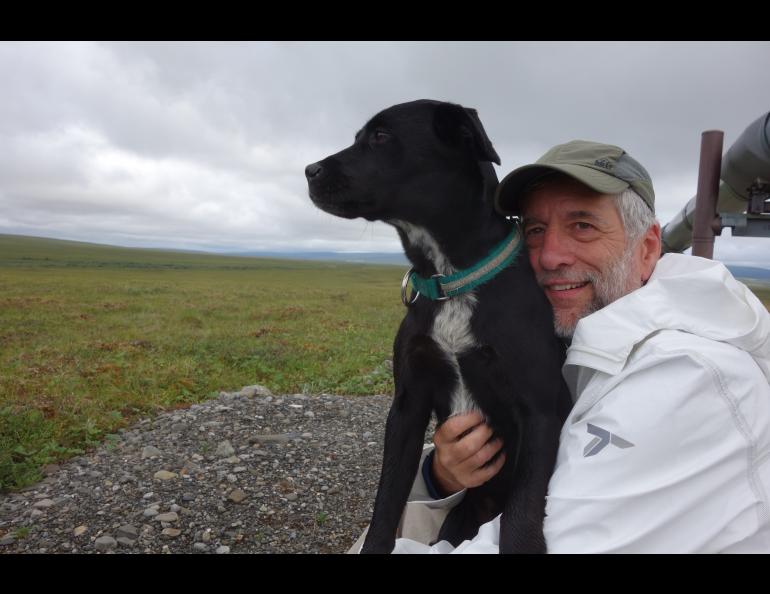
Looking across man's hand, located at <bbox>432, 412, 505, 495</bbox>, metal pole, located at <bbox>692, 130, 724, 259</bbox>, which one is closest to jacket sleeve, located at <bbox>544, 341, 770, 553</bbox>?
man's hand, located at <bbox>432, 412, 505, 495</bbox>

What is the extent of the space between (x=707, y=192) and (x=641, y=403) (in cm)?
406

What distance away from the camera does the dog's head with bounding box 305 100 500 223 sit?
2678 millimetres

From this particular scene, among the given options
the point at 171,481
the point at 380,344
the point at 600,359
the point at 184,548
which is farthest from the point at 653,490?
the point at 380,344

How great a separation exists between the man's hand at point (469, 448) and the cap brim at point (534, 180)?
1.11 m

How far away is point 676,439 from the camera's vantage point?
64.5 inches

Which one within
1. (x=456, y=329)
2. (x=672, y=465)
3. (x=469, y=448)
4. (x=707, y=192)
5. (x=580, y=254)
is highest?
(x=707, y=192)

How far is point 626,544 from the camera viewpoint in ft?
5.01

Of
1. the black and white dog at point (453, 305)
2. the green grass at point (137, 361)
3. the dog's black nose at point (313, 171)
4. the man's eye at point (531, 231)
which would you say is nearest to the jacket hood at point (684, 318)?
the black and white dog at point (453, 305)

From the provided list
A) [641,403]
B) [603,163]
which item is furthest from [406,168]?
[641,403]

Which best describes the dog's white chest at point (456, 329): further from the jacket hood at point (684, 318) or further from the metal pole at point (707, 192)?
the metal pole at point (707, 192)

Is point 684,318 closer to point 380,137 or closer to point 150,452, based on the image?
point 380,137

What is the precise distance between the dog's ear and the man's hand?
1.30 m

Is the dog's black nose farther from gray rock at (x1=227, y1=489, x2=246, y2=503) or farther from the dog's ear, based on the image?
gray rock at (x1=227, y1=489, x2=246, y2=503)

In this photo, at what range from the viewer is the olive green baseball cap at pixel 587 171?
8.21 ft
